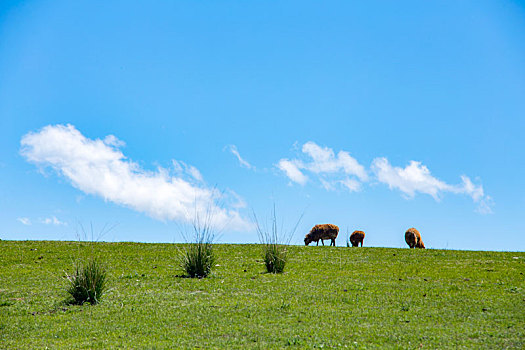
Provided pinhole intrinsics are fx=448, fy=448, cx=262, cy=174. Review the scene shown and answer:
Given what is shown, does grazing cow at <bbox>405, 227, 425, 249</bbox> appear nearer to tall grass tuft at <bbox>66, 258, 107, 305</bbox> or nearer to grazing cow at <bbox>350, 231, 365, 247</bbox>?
grazing cow at <bbox>350, 231, 365, 247</bbox>

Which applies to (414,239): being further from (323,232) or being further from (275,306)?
(275,306)

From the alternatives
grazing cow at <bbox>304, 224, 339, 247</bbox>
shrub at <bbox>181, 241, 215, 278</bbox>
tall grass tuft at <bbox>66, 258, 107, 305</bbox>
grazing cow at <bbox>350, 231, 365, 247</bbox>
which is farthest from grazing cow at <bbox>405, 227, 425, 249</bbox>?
tall grass tuft at <bbox>66, 258, 107, 305</bbox>

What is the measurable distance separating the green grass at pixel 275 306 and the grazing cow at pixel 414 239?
860 cm

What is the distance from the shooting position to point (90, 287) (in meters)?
13.8

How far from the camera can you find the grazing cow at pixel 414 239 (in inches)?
1205

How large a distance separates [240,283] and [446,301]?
6.77 meters

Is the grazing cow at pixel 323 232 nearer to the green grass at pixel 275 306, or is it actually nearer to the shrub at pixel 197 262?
the green grass at pixel 275 306

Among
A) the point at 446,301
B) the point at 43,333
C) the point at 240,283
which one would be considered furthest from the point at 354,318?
the point at 43,333

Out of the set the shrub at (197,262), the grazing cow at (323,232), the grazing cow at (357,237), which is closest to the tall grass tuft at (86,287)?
the shrub at (197,262)

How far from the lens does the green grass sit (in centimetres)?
958

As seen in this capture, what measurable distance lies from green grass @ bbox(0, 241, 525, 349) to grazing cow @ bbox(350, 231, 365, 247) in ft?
30.3

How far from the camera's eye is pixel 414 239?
30.5 meters

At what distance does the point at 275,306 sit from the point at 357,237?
2013cm

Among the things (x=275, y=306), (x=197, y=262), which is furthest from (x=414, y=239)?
(x=275, y=306)
